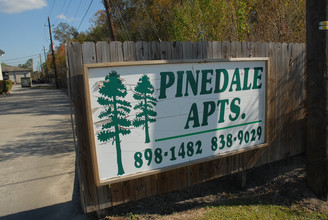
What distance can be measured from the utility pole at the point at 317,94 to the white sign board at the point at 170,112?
1.92 feet

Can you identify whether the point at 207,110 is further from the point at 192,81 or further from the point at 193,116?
the point at 192,81

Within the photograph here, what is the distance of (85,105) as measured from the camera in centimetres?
261

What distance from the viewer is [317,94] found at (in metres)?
3.30

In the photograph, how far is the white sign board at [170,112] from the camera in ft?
8.64

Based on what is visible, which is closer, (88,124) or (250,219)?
(88,124)

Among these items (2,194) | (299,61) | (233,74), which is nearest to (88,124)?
(233,74)

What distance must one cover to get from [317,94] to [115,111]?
2.54 metres

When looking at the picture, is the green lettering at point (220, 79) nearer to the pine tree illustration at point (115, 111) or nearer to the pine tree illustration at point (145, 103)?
the pine tree illustration at point (145, 103)

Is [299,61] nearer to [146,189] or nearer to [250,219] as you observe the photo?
[250,219]

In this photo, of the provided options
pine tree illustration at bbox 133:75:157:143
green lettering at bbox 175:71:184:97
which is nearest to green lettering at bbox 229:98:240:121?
green lettering at bbox 175:71:184:97

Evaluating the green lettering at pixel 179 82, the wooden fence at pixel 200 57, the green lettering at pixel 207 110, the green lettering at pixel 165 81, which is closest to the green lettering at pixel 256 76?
the wooden fence at pixel 200 57

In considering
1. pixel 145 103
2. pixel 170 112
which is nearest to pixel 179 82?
pixel 170 112

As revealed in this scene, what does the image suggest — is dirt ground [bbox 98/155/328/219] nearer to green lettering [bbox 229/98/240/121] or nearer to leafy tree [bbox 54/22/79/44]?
green lettering [bbox 229/98/240/121]

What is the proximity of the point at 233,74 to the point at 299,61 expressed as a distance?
1538 millimetres
